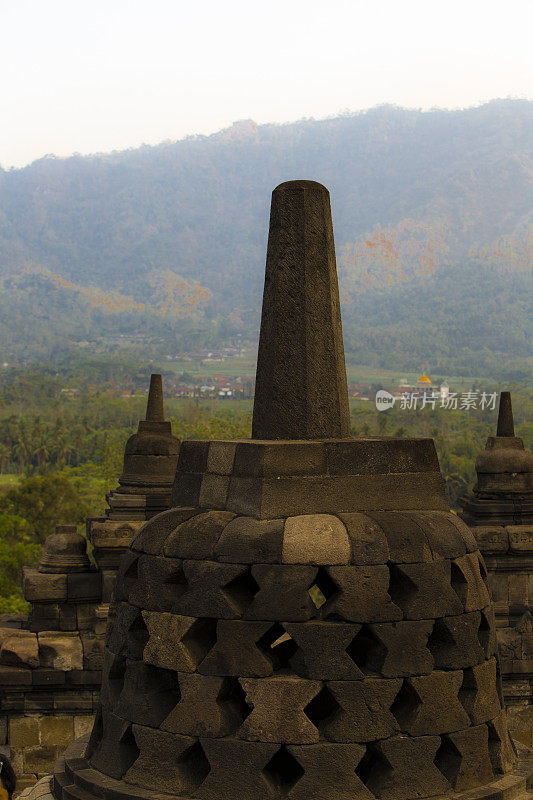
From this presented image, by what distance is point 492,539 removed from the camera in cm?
971

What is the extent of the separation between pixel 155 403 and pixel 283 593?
830 centimetres

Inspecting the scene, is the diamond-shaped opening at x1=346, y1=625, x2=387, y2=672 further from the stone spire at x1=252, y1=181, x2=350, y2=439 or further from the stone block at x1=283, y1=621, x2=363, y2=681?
the stone spire at x1=252, y1=181, x2=350, y2=439

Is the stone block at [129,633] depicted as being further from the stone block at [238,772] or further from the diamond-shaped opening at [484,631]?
the diamond-shaped opening at [484,631]

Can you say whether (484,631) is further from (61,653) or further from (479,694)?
(61,653)

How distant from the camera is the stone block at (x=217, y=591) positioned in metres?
4.42

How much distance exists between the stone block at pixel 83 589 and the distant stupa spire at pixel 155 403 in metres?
3.15

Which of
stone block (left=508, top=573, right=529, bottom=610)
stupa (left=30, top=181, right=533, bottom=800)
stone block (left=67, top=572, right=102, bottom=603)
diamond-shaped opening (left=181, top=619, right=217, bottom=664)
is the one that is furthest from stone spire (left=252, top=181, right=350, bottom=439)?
stone block (left=508, top=573, right=529, bottom=610)

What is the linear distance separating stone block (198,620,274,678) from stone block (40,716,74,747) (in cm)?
526

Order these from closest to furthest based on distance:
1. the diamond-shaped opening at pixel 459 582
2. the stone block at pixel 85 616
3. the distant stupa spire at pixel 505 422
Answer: the diamond-shaped opening at pixel 459 582, the stone block at pixel 85 616, the distant stupa spire at pixel 505 422

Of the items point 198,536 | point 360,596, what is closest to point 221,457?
point 198,536

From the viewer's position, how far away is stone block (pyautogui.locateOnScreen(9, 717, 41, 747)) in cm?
896

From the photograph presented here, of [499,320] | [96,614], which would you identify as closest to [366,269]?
[499,320]

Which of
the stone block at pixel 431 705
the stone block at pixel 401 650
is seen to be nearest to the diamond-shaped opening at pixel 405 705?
the stone block at pixel 431 705

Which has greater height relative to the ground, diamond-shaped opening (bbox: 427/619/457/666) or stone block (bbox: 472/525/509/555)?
diamond-shaped opening (bbox: 427/619/457/666)
